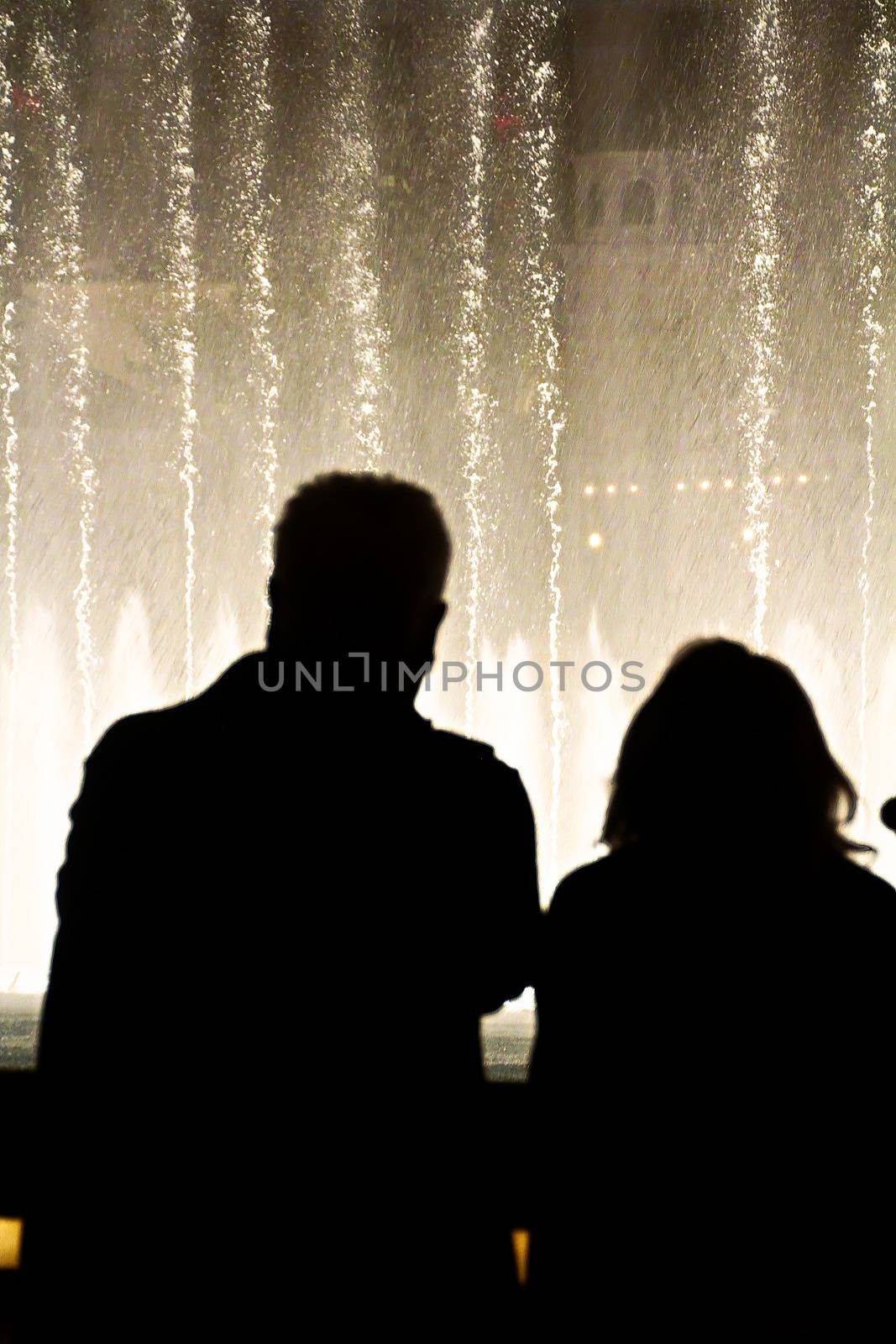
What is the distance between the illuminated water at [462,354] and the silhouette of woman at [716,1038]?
4.25 meters

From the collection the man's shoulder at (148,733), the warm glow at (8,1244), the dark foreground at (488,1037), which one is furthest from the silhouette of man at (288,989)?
the dark foreground at (488,1037)

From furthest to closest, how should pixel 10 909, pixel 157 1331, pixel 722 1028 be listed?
pixel 10 909
pixel 722 1028
pixel 157 1331

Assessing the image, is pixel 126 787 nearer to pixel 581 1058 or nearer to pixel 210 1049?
pixel 210 1049

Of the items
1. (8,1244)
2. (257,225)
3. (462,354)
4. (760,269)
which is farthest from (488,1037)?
(257,225)

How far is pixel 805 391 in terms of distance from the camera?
18.5 ft

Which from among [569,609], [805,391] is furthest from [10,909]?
[805,391]

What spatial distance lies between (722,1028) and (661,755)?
0.95 ft

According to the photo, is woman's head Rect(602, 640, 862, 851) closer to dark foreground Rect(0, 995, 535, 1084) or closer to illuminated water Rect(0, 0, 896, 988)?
dark foreground Rect(0, 995, 535, 1084)

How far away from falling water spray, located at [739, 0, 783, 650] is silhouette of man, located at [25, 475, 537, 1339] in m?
4.95

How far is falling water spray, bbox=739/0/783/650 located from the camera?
5500 millimetres

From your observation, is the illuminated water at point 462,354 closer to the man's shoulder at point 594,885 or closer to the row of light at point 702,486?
the row of light at point 702,486

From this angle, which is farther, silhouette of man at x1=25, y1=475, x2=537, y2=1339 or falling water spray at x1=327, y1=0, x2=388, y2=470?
falling water spray at x1=327, y1=0, x2=388, y2=470

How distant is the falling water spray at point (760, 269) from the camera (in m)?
5.50

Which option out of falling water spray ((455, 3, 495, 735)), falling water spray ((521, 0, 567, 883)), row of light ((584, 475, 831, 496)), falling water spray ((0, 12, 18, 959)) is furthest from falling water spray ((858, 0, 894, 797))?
falling water spray ((0, 12, 18, 959))
